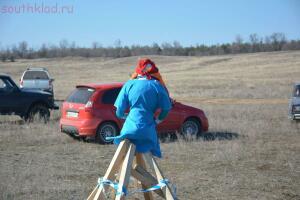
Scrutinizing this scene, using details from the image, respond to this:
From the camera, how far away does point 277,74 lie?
57.3 m

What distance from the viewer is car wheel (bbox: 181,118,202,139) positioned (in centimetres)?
1488

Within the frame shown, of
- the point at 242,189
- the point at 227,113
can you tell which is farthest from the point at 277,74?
the point at 242,189

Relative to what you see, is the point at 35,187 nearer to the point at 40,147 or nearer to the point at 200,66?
the point at 40,147

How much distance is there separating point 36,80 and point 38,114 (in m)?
9.43

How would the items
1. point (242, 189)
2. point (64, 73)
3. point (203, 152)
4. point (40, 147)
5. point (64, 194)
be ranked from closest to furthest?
point (64, 194), point (242, 189), point (203, 152), point (40, 147), point (64, 73)

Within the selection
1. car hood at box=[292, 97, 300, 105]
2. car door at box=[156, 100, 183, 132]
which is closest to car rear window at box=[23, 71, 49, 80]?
car hood at box=[292, 97, 300, 105]

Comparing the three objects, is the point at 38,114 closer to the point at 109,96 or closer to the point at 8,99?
the point at 8,99

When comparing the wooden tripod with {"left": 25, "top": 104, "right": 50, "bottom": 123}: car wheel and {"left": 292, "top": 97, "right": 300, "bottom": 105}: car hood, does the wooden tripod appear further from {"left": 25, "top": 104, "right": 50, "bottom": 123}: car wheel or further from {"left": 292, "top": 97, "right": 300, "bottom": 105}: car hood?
{"left": 292, "top": 97, "right": 300, "bottom": 105}: car hood

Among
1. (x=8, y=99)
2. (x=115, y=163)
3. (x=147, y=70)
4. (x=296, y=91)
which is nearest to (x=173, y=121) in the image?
(x=8, y=99)

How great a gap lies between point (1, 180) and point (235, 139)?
7.02 metres

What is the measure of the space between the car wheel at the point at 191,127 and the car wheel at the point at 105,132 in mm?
1976

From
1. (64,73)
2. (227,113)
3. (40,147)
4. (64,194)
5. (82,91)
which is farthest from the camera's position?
(64,73)

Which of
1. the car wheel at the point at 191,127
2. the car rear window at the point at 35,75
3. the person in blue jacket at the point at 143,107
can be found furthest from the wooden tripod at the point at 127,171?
the car rear window at the point at 35,75

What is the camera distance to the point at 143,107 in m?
6.38
